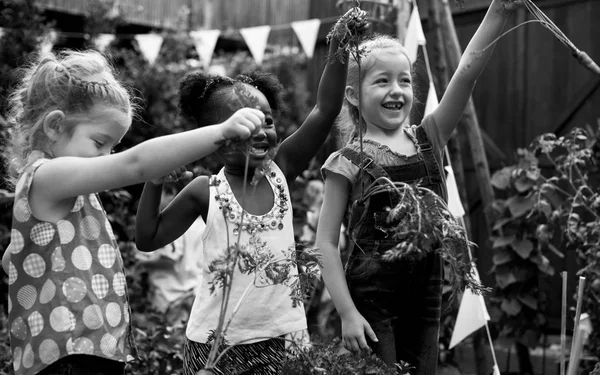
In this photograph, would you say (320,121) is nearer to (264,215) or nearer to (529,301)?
(264,215)

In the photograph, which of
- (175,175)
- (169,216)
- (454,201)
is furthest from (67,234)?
(454,201)

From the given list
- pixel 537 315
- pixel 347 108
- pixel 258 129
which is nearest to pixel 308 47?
pixel 537 315

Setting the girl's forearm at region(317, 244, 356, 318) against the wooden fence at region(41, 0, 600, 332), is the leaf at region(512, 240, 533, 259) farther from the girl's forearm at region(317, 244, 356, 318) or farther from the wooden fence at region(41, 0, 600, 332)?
the girl's forearm at region(317, 244, 356, 318)

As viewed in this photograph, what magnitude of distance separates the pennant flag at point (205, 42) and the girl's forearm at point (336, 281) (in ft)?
18.1

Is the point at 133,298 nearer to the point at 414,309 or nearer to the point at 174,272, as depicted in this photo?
the point at 174,272

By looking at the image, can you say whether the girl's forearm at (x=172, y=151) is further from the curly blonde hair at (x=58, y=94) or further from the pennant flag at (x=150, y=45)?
the pennant flag at (x=150, y=45)

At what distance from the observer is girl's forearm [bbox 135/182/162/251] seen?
2176mm

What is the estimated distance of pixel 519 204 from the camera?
461cm

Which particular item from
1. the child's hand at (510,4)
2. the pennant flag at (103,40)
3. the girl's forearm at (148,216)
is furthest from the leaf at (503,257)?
the pennant flag at (103,40)

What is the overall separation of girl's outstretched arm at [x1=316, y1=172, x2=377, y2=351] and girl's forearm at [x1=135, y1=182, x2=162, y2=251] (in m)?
0.47

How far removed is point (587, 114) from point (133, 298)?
3921 millimetres

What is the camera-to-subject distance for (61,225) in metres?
1.91

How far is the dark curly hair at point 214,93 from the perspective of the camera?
230 cm

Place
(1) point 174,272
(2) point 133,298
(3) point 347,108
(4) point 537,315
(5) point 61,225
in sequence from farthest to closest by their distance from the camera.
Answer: (1) point 174,272 → (2) point 133,298 → (4) point 537,315 → (3) point 347,108 → (5) point 61,225
